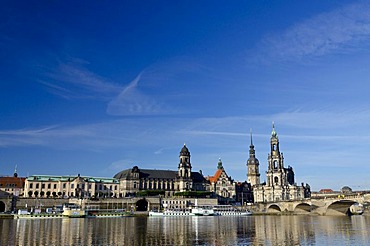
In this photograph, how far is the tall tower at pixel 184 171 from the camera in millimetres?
145375

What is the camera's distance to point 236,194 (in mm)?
161000

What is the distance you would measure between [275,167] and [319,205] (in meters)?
47.3

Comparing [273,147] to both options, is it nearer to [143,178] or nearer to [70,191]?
[143,178]

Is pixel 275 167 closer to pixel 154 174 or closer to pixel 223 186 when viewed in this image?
pixel 223 186

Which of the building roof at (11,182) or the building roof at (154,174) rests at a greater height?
the building roof at (154,174)

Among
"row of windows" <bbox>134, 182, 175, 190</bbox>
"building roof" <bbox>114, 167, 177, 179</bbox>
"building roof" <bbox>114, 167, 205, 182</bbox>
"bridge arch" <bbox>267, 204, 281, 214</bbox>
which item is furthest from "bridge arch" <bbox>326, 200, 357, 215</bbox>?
"building roof" <bbox>114, 167, 177, 179</bbox>

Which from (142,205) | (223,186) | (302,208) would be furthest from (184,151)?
(302,208)

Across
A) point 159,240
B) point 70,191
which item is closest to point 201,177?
point 70,191

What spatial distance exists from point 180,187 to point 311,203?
52.5m

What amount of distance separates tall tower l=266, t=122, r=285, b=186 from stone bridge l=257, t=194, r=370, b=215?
15.5m

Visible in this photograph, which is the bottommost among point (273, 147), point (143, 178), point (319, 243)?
point (319, 243)

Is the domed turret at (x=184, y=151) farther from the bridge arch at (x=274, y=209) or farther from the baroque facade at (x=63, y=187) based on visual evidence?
the bridge arch at (x=274, y=209)

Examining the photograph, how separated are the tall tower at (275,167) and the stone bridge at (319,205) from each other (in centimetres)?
1552

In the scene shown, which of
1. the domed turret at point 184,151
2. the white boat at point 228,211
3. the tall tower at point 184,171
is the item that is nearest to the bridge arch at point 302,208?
the white boat at point 228,211
